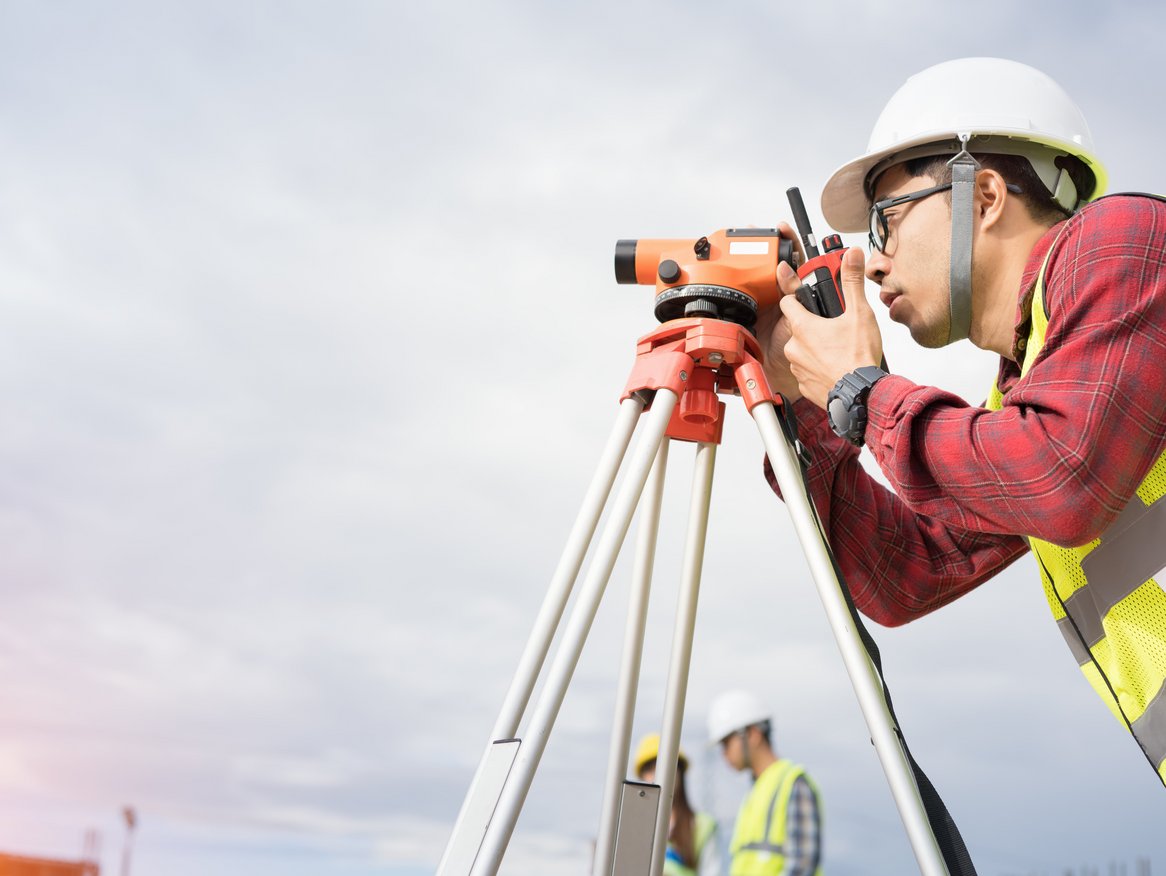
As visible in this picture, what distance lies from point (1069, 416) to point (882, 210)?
915 mm

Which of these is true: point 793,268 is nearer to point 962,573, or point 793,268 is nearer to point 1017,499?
point 1017,499

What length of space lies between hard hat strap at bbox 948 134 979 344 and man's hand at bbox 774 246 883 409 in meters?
0.30

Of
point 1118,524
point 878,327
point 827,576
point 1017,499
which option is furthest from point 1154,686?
point 878,327

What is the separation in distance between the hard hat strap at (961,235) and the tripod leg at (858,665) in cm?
62

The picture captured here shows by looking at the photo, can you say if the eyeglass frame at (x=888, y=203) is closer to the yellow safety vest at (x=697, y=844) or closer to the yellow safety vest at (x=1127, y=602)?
the yellow safety vest at (x=1127, y=602)

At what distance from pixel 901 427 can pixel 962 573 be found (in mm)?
1142

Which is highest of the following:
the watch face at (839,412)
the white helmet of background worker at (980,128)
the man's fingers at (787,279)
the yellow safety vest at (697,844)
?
the white helmet of background worker at (980,128)

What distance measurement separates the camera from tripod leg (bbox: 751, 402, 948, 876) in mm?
1707

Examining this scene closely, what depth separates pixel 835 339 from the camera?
2.18 meters

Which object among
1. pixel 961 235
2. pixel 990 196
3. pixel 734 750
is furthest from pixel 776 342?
pixel 734 750

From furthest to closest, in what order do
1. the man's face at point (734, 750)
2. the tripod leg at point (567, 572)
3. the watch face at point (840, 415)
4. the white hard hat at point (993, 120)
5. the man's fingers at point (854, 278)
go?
1. the man's face at point (734, 750)
2. the white hard hat at point (993, 120)
3. the man's fingers at point (854, 278)
4. the watch face at point (840, 415)
5. the tripod leg at point (567, 572)

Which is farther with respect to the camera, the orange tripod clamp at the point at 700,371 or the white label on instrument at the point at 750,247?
the white label on instrument at the point at 750,247

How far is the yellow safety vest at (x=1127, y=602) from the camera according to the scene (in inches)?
80.0

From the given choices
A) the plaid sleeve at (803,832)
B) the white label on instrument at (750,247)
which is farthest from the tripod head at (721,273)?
the plaid sleeve at (803,832)
